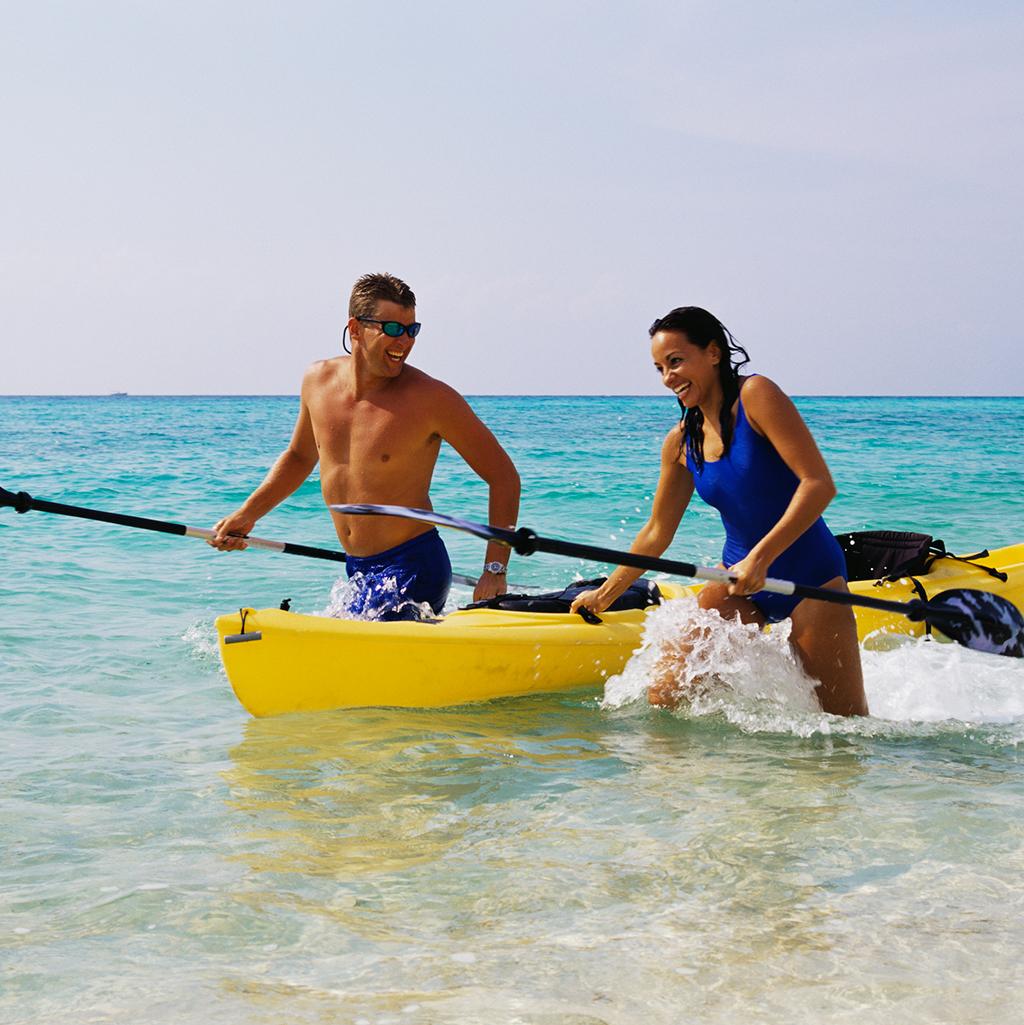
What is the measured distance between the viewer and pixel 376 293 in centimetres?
474

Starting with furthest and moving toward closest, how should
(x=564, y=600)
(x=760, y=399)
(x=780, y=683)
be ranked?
1. (x=564, y=600)
2. (x=780, y=683)
3. (x=760, y=399)

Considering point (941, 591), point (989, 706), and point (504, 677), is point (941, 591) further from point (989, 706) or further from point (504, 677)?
point (504, 677)

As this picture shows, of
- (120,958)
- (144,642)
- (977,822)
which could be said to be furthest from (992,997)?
(144,642)

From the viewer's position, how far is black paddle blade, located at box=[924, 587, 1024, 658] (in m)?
5.87

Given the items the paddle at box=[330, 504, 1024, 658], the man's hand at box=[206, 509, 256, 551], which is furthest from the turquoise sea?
the man's hand at box=[206, 509, 256, 551]

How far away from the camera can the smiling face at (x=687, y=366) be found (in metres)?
4.05

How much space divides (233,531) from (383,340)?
1071 millimetres

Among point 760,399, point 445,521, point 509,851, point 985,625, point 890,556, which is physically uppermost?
point 760,399

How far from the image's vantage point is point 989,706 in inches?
203

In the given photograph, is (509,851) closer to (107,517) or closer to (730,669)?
(730,669)

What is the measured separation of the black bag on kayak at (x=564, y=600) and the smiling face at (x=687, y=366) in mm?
1321

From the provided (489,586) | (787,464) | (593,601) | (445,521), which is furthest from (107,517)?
(787,464)

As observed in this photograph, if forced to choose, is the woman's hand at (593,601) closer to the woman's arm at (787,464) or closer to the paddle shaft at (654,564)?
the paddle shaft at (654,564)

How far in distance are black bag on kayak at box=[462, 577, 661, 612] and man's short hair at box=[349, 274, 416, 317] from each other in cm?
137
